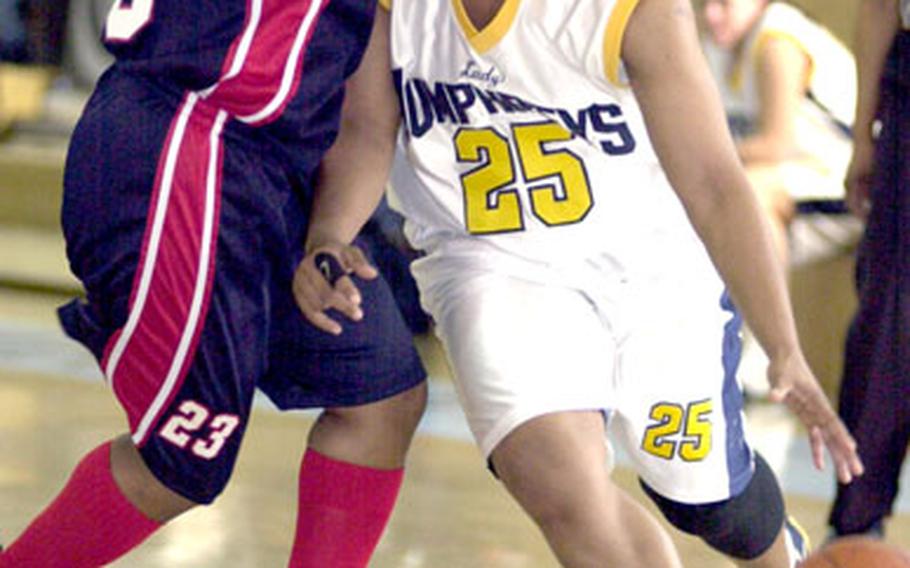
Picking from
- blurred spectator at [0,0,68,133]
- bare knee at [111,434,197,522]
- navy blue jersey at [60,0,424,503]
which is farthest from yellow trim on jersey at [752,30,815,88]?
blurred spectator at [0,0,68,133]

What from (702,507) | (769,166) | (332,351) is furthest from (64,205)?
(769,166)

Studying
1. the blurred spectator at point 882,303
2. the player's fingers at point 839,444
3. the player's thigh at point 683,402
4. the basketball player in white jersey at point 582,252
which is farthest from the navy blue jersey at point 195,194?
the blurred spectator at point 882,303

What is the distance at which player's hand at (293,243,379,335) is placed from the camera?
8.64ft

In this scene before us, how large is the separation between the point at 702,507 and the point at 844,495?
3.39 ft

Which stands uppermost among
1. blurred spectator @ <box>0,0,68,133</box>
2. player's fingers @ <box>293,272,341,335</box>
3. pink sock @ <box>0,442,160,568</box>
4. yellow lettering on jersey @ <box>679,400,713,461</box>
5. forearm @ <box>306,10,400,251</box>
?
forearm @ <box>306,10,400,251</box>

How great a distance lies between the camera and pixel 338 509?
9.60ft

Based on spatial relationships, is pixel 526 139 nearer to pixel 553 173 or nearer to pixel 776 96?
pixel 553 173

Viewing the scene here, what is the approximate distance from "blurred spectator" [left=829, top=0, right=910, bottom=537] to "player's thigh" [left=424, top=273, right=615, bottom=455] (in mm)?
1180

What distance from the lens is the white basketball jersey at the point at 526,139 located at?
273 centimetres

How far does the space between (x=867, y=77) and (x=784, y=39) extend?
5.07 ft

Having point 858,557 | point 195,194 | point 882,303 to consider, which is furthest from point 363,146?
point 882,303

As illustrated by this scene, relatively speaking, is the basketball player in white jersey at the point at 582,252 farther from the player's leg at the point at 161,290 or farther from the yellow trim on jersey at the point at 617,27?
the player's leg at the point at 161,290

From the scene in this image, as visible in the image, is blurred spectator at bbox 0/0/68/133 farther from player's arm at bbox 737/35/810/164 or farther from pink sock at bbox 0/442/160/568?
pink sock at bbox 0/442/160/568

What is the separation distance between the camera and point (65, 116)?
9.16 meters
